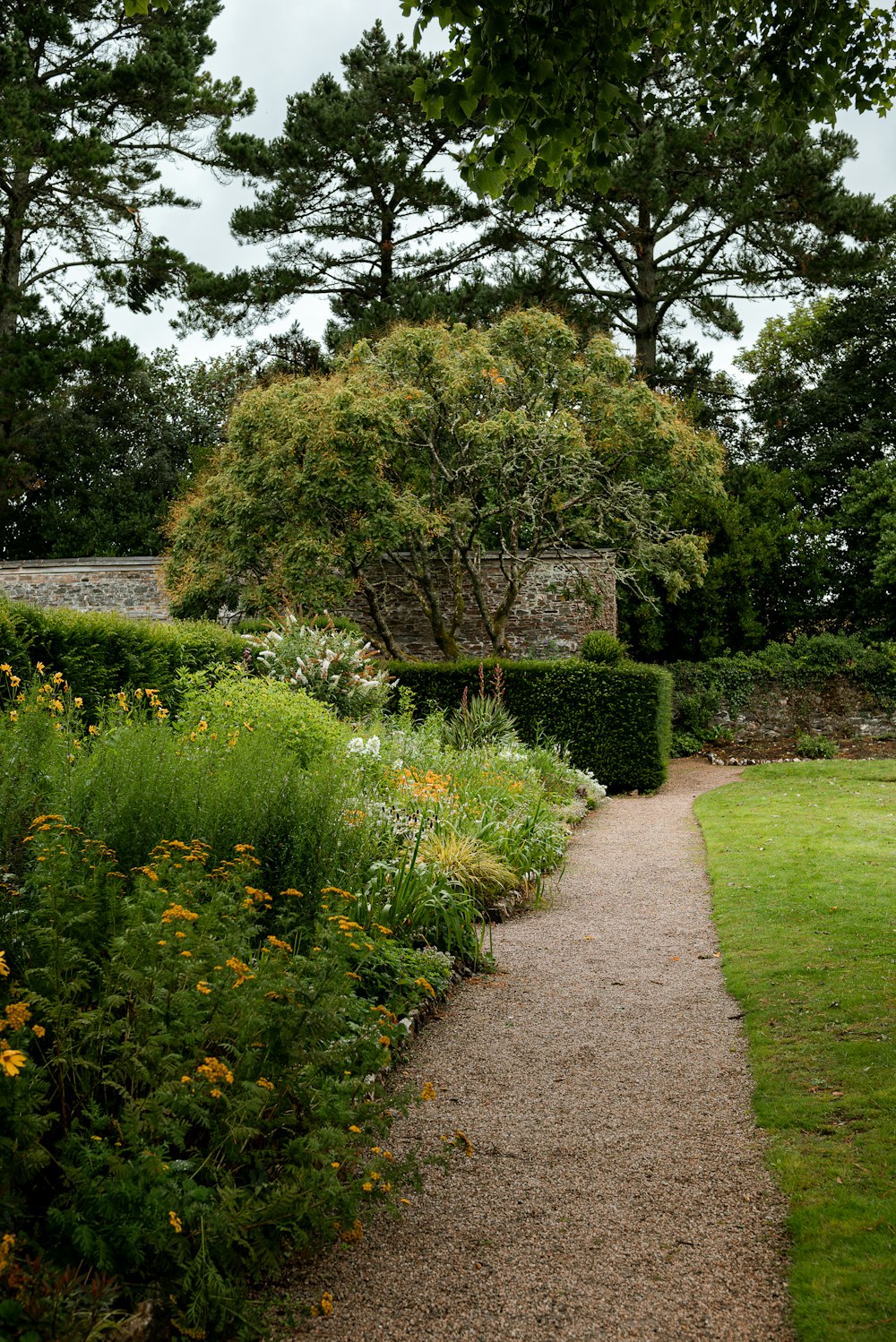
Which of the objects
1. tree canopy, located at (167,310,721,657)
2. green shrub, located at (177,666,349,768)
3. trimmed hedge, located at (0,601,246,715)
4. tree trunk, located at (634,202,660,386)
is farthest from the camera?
Answer: tree trunk, located at (634,202,660,386)

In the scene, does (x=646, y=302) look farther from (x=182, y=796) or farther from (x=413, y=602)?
(x=182, y=796)

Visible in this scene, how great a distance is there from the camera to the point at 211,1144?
2.57m

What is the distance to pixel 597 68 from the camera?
4672mm

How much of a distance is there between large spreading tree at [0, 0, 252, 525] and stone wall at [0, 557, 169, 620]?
285 centimetres

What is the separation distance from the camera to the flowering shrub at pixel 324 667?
34.7 ft

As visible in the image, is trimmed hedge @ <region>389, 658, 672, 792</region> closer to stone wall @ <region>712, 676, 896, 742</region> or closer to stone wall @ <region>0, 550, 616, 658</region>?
stone wall @ <region>0, 550, 616, 658</region>

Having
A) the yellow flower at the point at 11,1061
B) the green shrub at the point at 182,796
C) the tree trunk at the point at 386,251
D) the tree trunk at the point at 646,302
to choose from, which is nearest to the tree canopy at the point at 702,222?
the tree trunk at the point at 646,302

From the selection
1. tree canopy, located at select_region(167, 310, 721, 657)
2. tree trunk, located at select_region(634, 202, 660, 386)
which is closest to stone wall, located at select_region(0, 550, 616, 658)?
tree canopy, located at select_region(167, 310, 721, 657)

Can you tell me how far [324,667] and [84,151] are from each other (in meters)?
11.7

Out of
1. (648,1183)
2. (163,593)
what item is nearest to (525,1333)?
(648,1183)

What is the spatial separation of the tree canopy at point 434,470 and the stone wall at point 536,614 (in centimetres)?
76

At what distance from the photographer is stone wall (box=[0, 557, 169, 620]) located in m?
19.3

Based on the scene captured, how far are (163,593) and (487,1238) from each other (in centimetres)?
1739

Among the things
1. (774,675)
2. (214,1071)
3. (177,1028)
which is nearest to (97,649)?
(177,1028)
